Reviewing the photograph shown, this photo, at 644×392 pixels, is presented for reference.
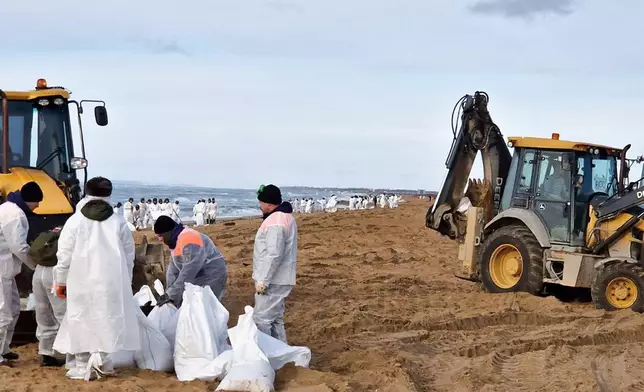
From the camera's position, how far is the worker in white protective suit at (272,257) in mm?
6969

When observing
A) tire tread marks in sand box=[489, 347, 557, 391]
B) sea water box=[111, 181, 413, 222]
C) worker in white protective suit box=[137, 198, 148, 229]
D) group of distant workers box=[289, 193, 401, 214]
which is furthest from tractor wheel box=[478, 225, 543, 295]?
group of distant workers box=[289, 193, 401, 214]

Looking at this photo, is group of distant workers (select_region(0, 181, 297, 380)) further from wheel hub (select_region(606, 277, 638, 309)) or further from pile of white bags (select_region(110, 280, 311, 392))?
wheel hub (select_region(606, 277, 638, 309))

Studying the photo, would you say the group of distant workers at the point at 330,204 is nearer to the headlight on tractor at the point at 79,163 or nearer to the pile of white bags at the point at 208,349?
the headlight on tractor at the point at 79,163

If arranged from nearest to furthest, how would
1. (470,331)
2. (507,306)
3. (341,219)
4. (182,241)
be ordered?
(182,241) < (470,331) < (507,306) < (341,219)

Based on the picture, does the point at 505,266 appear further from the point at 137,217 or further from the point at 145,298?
the point at 137,217

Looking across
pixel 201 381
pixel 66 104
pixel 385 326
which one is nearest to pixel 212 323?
pixel 201 381

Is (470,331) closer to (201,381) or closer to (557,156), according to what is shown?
(557,156)

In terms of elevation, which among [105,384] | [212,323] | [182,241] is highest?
[182,241]

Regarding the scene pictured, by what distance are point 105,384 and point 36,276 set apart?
1.27m

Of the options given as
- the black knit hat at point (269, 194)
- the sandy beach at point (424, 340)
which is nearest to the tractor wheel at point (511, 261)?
the sandy beach at point (424, 340)

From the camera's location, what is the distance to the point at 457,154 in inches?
496

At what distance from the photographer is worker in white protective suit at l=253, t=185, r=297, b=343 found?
6969mm

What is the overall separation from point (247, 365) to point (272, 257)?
97 cm

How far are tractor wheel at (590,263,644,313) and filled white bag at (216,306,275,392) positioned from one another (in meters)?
5.61
